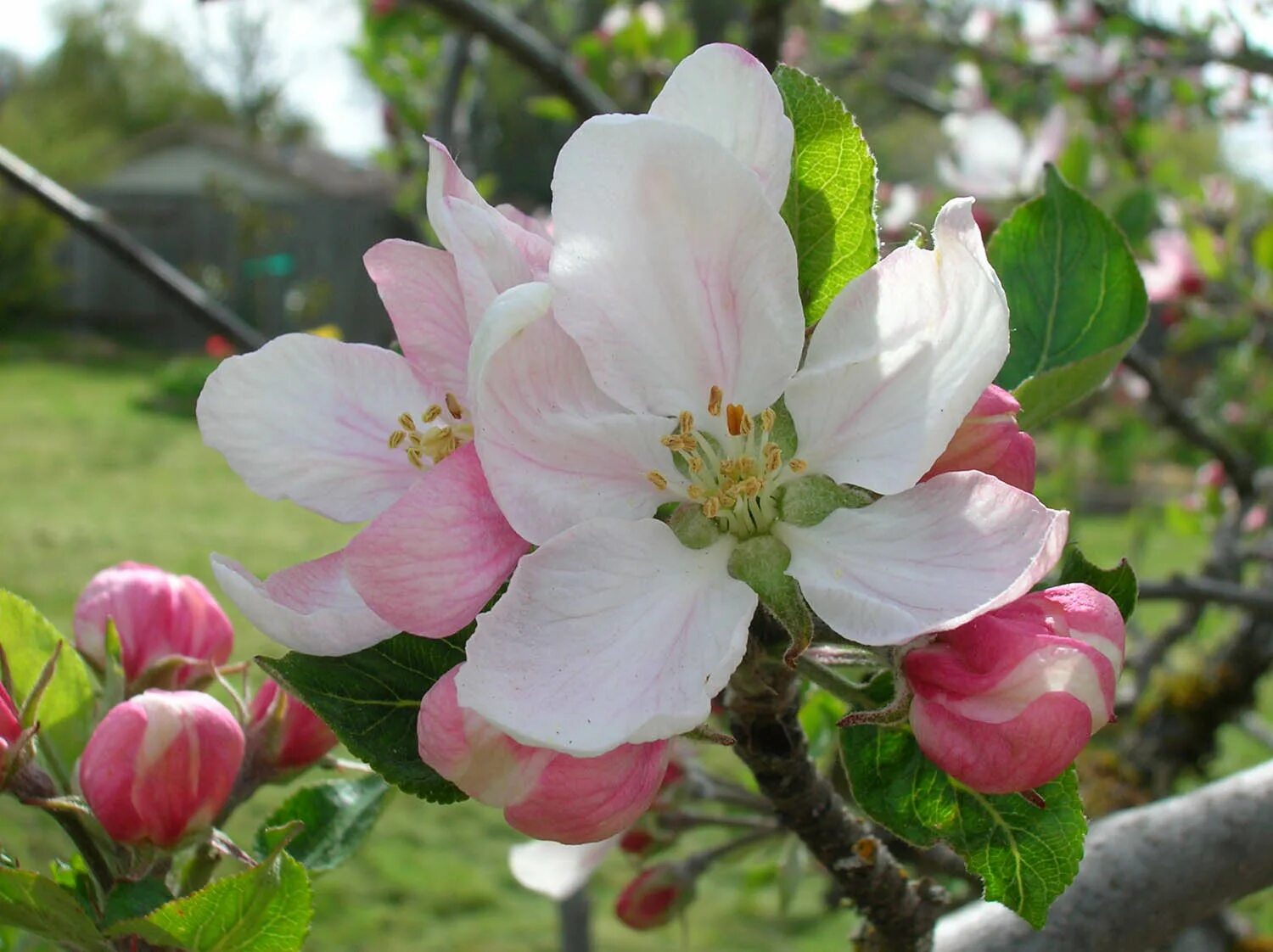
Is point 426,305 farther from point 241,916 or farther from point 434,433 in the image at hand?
point 241,916

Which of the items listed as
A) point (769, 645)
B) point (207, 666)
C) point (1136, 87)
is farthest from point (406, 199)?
point (769, 645)

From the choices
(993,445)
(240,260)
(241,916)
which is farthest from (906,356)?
(240,260)

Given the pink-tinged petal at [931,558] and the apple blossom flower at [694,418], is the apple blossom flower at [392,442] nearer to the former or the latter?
the apple blossom flower at [694,418]

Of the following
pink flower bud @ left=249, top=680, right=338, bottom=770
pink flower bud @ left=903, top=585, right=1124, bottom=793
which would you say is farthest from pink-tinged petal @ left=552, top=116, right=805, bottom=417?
pink flower bud @ left=249, top=680, right=338, bottom=770

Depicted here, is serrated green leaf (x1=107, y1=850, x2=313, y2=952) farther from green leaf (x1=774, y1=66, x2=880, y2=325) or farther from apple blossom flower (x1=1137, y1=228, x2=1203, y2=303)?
apple blossom flower (x1=1137, y1=228, x2=1203, y2=303)

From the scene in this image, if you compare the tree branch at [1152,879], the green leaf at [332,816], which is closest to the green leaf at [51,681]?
the green leaf at [332,816]

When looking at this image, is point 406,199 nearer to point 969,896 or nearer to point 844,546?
point 969,896
